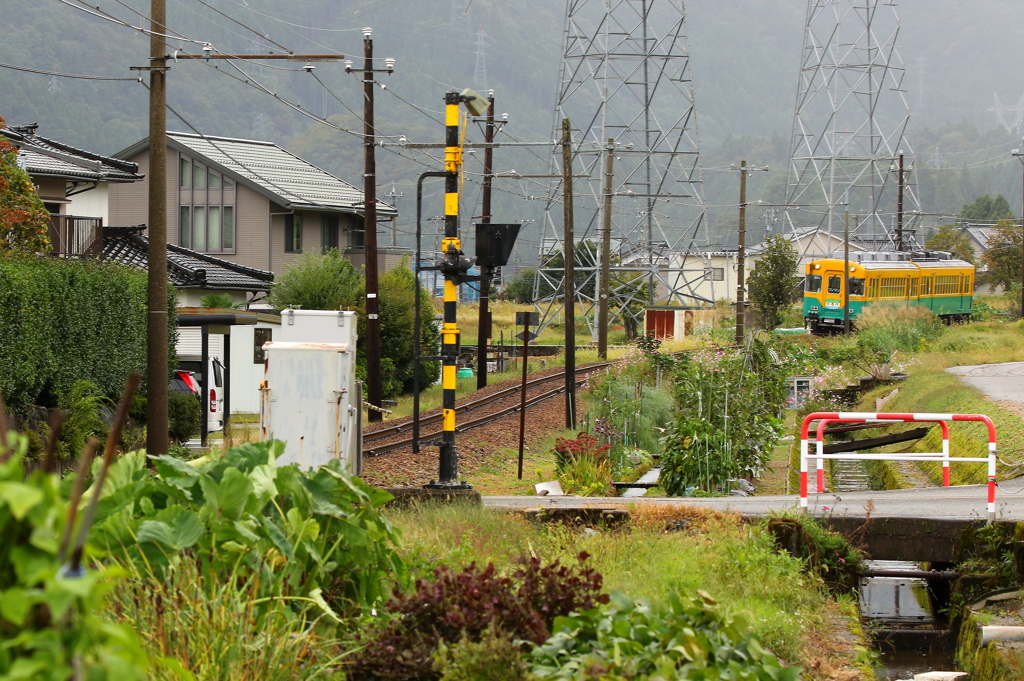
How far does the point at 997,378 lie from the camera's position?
977 inches

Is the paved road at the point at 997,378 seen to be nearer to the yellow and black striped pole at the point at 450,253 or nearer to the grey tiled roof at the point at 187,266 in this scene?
the yellow and black striped pole at the point at 450,253

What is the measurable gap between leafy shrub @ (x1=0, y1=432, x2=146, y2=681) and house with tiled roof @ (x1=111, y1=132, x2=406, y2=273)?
125 feet

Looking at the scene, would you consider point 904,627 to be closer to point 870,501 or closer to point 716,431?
point 870,501

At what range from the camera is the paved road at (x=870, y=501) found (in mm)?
10531

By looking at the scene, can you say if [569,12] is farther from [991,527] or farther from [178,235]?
[991,527]

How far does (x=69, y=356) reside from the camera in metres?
17.0

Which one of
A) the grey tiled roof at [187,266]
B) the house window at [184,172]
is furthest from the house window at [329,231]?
the grey tiled roof at [187,266]

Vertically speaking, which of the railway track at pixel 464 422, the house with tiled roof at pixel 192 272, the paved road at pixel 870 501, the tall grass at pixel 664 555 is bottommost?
the railway track at pixel 464 422

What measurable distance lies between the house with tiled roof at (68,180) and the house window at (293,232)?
35.3 ft

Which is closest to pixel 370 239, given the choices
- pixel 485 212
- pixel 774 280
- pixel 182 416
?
pixel 182 416

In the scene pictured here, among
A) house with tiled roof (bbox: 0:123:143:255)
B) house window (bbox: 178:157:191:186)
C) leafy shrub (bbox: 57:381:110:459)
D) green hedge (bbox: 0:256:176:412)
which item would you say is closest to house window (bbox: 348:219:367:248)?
house window (bbox: 178:157:191:186)

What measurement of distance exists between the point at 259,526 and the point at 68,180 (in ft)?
79.7

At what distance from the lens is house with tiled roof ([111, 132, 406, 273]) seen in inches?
1641

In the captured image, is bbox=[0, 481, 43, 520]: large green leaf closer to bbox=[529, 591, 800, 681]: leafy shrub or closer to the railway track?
bbox=[529, 591, 800, 681]: leafy shrub
